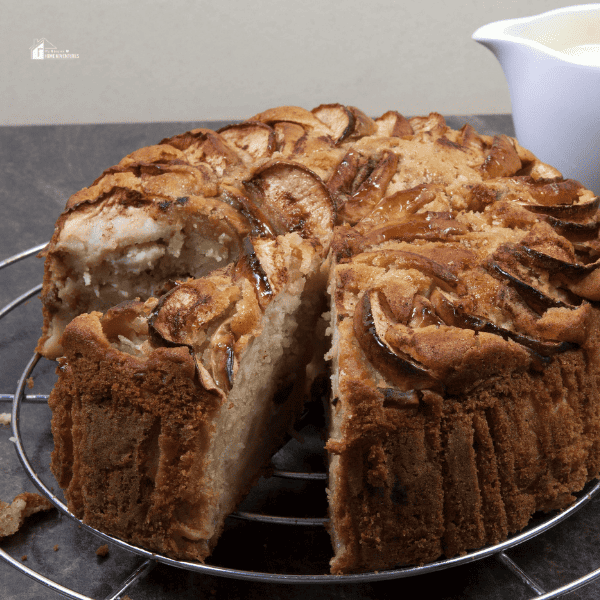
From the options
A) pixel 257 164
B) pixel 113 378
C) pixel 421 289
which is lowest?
pixel 113 378

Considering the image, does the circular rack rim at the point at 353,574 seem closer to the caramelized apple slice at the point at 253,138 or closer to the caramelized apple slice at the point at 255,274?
the caramelized apple slice at the point at 255,274

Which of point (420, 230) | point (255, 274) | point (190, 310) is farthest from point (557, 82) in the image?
point (190, 310)

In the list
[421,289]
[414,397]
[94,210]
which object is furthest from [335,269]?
[94,210]

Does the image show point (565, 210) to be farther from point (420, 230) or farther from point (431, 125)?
point (431, 125)

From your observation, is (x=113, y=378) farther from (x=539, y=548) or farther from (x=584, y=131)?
(x=584, y=131)

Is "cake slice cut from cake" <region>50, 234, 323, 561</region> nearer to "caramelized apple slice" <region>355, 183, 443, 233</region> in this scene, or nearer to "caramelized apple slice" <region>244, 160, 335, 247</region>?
"caramelized apple slice" <region>244, 160, 335, 247</region>
